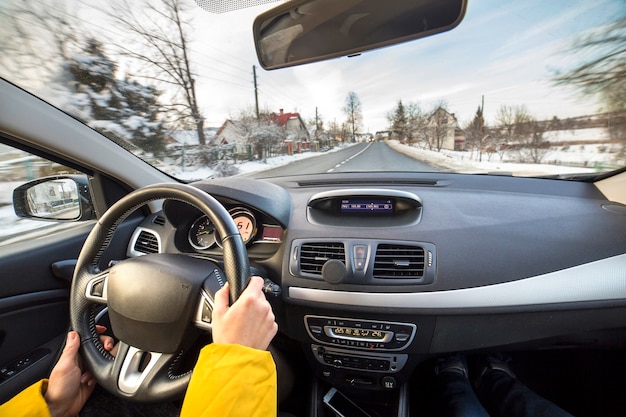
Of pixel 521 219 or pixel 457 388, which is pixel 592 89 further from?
pixel 457 388

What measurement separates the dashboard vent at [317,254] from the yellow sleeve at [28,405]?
1.15 m

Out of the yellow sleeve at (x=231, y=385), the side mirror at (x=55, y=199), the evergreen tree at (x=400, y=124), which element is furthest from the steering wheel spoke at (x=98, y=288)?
the evergreen tree at (x=400, y=124)

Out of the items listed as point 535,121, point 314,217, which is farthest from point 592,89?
point 314,217

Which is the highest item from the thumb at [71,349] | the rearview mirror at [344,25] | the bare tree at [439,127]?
the rearview mirror at [344,25]

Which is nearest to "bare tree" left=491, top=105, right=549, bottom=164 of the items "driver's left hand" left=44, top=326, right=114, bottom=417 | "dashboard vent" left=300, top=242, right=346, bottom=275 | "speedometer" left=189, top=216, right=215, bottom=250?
"dashboard vent" left=300, top=242, right=346, bottom=275

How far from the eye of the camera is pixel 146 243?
7.03 feet

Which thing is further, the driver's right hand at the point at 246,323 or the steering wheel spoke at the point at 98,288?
the steering wheel spoke at the point at 98,288

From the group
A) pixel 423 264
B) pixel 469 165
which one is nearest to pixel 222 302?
pixel 423 264

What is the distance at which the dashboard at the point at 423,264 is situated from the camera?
161 cm

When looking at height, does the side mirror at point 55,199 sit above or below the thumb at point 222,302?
above

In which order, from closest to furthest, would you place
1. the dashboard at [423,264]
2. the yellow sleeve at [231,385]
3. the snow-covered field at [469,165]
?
the yellow sleeve at [231,385], the dashboard at [423,264], the snow-covered field at [469,165]

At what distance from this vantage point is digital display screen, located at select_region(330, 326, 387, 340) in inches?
68.3

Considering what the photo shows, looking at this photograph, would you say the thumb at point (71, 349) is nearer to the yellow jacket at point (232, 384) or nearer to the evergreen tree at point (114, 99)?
the yellow jacket at point (232, 384)

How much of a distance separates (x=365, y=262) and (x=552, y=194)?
1.19 m
